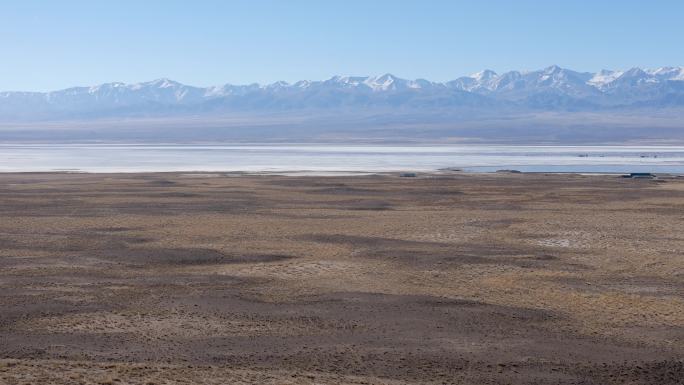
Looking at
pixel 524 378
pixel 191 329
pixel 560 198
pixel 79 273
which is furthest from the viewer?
pixel 560 198

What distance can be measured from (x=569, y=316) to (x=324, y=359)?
6.14 m

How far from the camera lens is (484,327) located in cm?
1820

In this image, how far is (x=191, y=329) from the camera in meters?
17.7

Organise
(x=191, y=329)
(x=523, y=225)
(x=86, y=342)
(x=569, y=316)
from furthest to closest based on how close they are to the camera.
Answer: (x=523, y=225) → (x=569, y=316) → (x=191, y=329) → (x=86, y=342)

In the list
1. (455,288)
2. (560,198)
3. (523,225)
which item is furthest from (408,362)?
(560,198)

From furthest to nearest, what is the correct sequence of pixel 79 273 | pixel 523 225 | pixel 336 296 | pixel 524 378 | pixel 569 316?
pixel 523 225 < pixel 79 273 < pixel 336 296 < pixel 569 316 < pixel 524 378

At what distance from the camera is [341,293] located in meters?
21.6

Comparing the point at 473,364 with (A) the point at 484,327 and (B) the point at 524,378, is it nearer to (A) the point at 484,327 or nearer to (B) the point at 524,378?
(B) the point at 524,378

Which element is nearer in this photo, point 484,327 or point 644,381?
point 644,381

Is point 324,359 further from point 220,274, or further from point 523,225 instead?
point 523,225

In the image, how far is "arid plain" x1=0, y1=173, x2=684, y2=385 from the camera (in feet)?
50.0

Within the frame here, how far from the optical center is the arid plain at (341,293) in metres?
15.2

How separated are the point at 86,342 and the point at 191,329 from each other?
2029 mm

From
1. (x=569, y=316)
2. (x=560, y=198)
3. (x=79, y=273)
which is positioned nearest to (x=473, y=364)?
(x=569, y=316)
